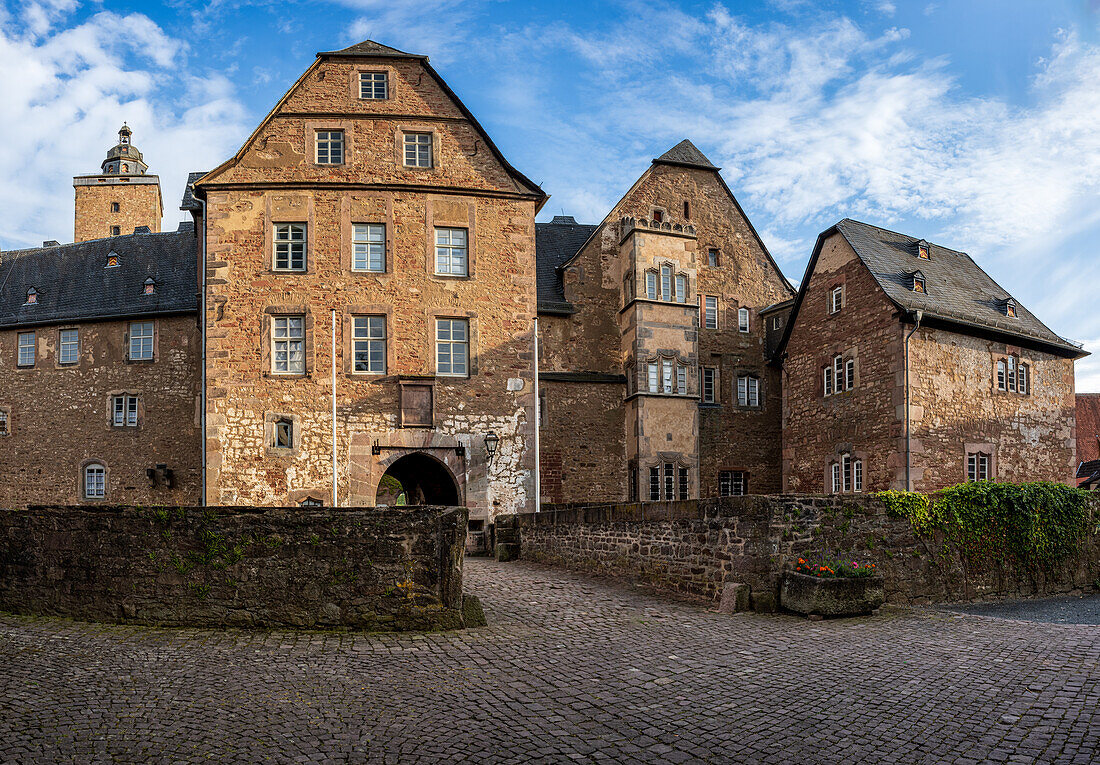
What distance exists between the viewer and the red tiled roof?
48.4m

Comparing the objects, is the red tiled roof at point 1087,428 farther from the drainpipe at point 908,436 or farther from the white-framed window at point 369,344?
the white-framed window at point 369,344

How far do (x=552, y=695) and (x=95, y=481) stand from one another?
2724cm

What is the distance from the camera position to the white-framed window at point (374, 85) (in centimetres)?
2227

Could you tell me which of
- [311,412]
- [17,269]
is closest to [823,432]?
[311,412]

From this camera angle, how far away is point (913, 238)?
101ft

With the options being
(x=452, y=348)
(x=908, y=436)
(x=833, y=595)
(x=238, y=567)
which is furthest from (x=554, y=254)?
(x=238, y=567)

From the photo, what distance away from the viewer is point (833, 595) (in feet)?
35.7

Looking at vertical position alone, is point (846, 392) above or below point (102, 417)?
above

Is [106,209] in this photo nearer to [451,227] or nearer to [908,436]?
[451,227]

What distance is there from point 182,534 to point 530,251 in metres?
14.5

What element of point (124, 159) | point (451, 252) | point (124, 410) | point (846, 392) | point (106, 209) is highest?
point (124, 159)

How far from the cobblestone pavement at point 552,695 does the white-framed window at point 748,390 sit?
2141 centimetres

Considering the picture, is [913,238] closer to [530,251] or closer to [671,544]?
[530,251]

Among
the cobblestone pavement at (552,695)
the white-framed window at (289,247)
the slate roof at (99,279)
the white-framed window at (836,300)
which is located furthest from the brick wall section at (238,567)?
the slate roof at (99,279)
